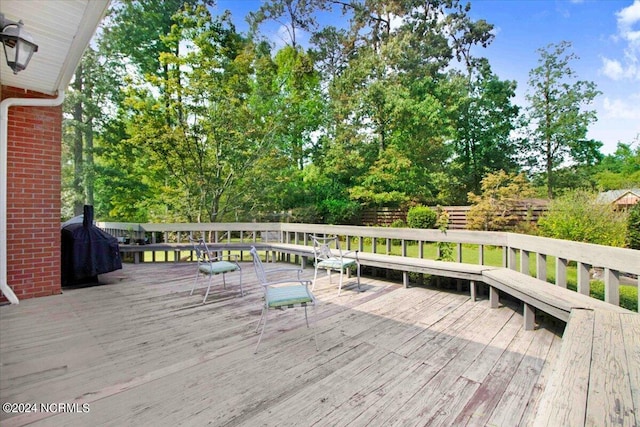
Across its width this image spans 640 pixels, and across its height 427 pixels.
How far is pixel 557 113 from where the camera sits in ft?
47.4

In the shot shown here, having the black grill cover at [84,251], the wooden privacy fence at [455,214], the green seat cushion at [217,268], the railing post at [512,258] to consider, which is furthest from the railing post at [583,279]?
the wooden privacy fence at [455,214]

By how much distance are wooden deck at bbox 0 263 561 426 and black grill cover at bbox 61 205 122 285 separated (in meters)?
0.73

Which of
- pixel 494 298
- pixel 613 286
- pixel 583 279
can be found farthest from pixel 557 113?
pixel 613 286

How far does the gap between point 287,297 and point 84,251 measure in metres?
3.54

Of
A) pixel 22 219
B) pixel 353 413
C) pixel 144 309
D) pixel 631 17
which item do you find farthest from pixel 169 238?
pixel 631 17

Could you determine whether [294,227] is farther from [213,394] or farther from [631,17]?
[631,17]

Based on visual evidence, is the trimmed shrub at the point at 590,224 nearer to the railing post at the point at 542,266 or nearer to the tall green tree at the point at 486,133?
the railing post at the point at 542,266

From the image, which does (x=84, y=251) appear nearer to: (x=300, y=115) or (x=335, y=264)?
(x=335, y=264)

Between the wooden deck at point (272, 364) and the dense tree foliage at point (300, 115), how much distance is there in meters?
7.29

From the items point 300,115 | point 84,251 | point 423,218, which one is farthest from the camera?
point 300,115

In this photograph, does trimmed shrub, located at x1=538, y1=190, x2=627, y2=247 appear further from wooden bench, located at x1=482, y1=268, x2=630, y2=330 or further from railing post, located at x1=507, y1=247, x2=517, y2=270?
wooden bench, located at x1=482, y1=268, x2=630, y2=330

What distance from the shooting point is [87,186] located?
10.0 meters

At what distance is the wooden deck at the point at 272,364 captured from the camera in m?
1.58

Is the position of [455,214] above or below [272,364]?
above
